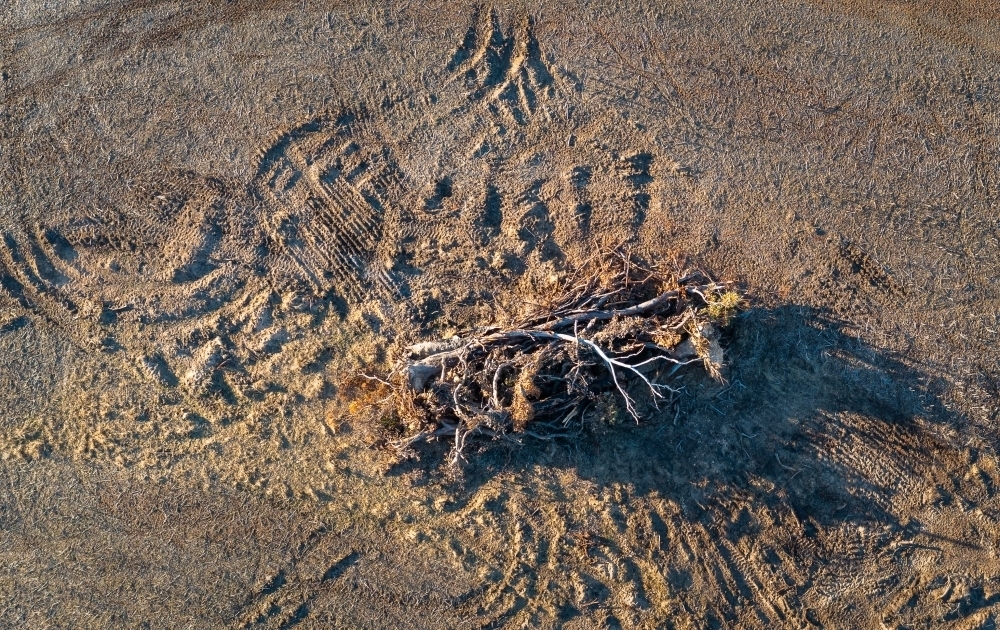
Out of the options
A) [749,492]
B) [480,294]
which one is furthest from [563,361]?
[749,492]

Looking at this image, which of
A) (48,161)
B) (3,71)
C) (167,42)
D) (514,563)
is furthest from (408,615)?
(3,71)

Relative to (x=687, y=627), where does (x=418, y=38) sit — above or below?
above

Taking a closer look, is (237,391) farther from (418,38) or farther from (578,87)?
(578,87)

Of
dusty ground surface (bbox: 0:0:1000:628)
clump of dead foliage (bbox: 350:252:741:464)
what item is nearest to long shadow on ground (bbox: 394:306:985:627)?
dusty ground surface (bbox: 0:0:1000:628)

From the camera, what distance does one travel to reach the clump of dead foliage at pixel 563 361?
4.77m

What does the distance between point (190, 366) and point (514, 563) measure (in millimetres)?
3174

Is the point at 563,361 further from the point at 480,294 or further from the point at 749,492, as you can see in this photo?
the point at 749,492

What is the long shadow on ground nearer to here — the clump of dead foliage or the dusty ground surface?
the dusty ground surface

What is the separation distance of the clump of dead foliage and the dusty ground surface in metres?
0.23

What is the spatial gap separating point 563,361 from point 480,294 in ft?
2.98

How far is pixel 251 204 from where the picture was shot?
5242 mm

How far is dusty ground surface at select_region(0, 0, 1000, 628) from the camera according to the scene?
16.4 ft

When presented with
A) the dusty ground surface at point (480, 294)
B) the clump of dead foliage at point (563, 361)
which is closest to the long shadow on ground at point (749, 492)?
the dusty ground surface at point (480, 294)

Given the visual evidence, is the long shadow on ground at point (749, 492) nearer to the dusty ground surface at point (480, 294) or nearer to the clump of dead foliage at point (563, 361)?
the dusty ground surface at point (480, 294)
